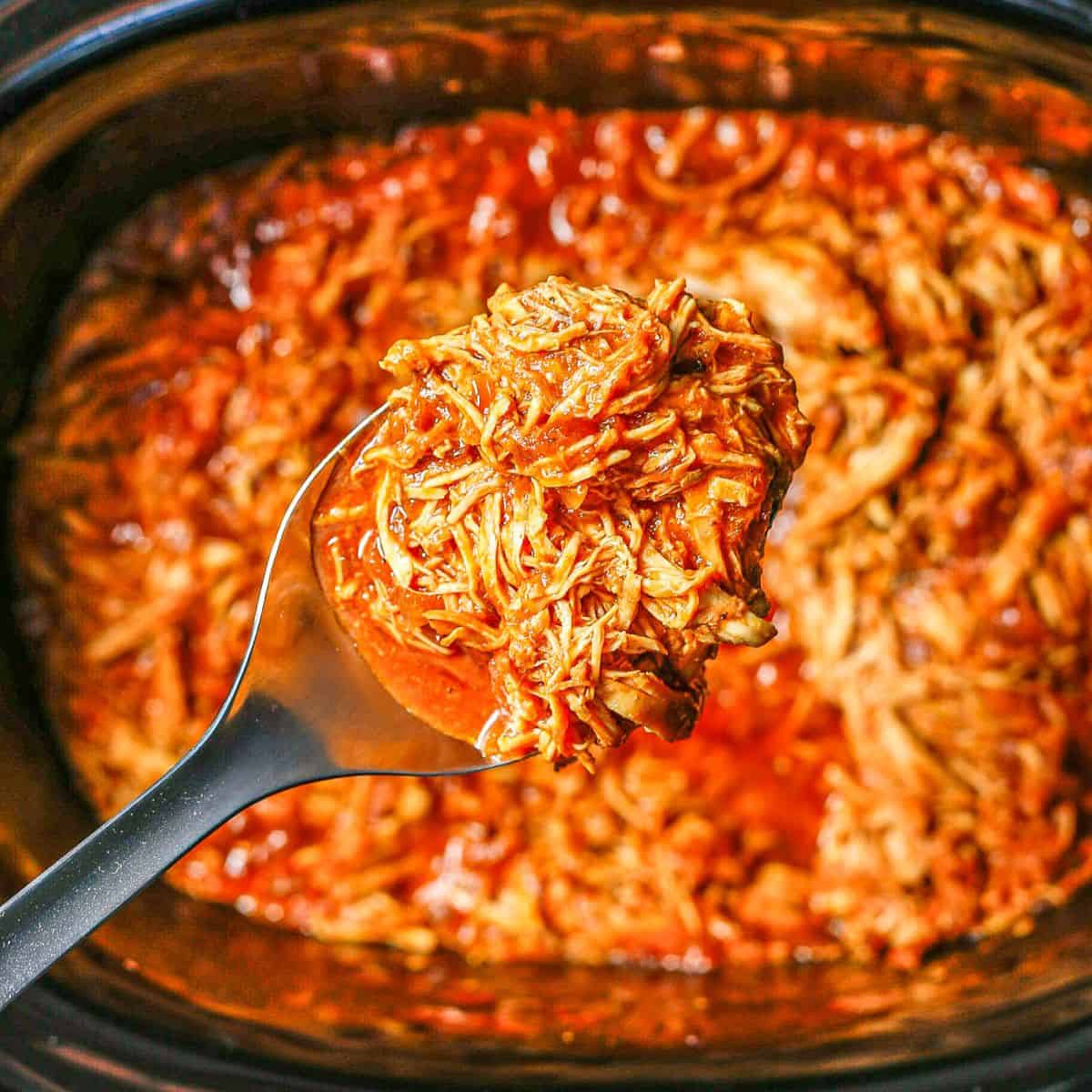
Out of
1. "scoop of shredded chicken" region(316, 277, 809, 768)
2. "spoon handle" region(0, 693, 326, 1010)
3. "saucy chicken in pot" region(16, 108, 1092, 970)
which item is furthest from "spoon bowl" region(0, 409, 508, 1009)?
"saucy chicken in pot" region(16, 108, 1092, 970)

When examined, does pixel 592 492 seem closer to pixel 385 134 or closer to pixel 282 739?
pixel 282 739

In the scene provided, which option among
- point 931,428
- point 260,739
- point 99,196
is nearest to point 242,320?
point 99,196

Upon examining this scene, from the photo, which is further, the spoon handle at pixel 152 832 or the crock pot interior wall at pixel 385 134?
the crock pot interior wall at pixel 385 134

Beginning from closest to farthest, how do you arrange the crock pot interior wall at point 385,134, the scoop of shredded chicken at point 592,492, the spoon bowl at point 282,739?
the scoop of shredded chicken at point 592,492, the spoon bowl at point 282,739, the crock pot interior wall at point 385,134

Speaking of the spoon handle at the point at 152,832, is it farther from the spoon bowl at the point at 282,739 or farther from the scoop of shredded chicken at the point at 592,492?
the scoop of shredded chicken at the point at 592,492

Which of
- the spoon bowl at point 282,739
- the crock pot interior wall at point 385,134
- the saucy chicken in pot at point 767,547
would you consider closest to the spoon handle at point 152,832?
the spoon bowl at point 282,739

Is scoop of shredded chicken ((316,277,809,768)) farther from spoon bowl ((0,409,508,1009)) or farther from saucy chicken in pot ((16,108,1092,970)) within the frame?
saucy chicken in pot ((16,108,1092,970))

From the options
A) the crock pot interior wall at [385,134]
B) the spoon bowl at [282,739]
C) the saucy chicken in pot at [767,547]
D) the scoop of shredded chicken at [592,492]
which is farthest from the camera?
the saucy chicken in pot at [767,547]

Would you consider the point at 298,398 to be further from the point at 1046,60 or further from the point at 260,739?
the point at 1046,60
